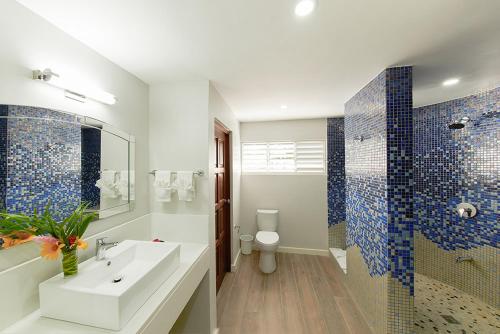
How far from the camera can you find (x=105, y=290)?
3.21 ft

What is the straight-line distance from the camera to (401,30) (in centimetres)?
115

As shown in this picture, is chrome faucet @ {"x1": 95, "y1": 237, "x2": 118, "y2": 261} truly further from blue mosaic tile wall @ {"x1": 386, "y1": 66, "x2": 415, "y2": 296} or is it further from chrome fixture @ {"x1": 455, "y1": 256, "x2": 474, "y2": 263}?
chrome fixture @ {"x1": 455, "y1": 256, "x2": 474, "y2": 263}

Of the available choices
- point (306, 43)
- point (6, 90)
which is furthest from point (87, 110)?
point (306, 43)

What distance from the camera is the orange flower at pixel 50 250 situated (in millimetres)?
888

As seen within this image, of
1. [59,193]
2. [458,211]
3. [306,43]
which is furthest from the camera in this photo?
[458,211]

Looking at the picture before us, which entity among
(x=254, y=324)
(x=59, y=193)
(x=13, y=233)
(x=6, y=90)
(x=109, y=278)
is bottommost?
(x=254, y=324)

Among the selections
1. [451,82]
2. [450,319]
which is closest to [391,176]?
[451,82]

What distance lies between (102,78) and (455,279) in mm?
4197

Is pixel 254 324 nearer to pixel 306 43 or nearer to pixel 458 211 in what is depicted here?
pixel 306 43

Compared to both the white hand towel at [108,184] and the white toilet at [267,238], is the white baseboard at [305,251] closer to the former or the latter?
the white toilet at [267,238]

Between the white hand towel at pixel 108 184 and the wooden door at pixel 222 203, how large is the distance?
1095mm

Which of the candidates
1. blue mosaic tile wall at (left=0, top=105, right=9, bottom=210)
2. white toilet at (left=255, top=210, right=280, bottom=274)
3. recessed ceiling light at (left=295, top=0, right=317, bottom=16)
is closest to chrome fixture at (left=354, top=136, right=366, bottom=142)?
recessed ceiling light at (left=295, top=0, right=317, bottom=16)

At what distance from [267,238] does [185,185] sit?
1663 millimetres

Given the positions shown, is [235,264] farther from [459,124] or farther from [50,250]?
[459,124]
